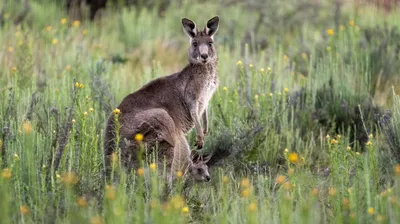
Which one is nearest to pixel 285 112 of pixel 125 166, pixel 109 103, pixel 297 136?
pixel 297 136

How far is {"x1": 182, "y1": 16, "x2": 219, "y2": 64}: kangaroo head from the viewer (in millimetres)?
5551

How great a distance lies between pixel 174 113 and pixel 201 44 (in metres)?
0.61

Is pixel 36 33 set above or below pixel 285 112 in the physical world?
above

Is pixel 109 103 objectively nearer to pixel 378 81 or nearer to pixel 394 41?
pixel 378 81

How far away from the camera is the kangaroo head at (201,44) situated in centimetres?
555

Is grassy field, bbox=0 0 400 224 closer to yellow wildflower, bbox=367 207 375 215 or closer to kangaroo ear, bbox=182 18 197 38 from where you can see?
yellow wildflower, bbox=367 207 375 215

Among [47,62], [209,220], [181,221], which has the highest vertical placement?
[47,62]

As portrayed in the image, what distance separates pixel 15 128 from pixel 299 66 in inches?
172

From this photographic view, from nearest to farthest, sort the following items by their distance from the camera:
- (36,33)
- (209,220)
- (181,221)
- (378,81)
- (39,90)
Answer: (181,221) → (209,220) → (39,90) → (378,81) → (36,33)

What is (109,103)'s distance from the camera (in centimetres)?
637

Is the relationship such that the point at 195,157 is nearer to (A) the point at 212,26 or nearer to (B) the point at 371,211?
(A) the point at 212,26

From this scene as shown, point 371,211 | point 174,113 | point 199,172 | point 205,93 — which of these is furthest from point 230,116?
point 371,211

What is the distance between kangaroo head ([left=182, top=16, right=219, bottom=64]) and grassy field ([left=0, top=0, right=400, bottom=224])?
60 cm

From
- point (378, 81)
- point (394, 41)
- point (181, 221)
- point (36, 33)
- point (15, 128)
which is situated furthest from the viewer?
point (36, 33)
